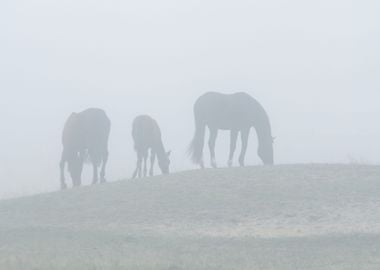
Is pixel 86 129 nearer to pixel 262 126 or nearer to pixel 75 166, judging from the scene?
pixel 75 166

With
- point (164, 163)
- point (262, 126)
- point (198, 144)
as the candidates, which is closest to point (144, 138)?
point (164, 163)

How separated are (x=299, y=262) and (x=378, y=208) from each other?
586cm

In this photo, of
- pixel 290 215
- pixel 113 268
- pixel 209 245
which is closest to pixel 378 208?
pixel 290 215

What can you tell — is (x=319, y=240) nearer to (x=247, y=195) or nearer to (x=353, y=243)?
Answer: (x=353, y=243)

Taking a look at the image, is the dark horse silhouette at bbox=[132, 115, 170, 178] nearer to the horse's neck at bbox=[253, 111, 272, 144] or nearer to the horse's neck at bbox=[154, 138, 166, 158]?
the horse's neck at bbox=[154, 138, 166, 158]

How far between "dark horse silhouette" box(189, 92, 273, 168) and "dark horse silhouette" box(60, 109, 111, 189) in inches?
123

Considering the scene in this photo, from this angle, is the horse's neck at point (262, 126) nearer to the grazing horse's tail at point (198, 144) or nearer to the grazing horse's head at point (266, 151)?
the grazing horse's head at point (266, 151)

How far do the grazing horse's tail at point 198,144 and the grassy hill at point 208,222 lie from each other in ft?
15.7

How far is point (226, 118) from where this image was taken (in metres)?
29.7

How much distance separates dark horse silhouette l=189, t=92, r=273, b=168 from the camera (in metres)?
29.6

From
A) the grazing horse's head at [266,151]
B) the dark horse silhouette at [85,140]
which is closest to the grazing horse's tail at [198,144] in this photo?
the grazing horse's head at [266,151]

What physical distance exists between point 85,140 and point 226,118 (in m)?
4.82

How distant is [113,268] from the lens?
13.1 metres

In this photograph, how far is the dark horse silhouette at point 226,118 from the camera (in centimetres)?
2956
